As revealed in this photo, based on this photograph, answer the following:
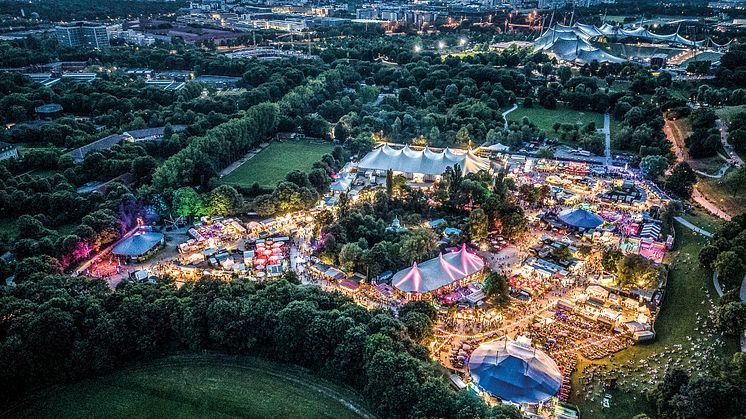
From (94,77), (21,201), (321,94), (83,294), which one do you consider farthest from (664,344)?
(94,77)

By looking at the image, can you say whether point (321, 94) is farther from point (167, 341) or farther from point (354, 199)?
point (167, 341)

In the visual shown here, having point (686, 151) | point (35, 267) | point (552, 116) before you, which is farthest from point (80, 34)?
point (686, 151)

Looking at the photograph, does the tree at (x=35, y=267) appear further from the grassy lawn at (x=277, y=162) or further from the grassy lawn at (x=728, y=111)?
the grassy lawn at (x=728, y=111)

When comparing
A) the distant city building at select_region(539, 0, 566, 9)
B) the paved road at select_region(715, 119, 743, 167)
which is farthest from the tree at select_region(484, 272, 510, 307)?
the distant city building at select_region(539, 0, 566, 9)

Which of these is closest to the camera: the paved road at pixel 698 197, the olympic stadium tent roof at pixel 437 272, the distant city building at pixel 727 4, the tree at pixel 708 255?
the olympic stadium tent roof at pixel 437 272

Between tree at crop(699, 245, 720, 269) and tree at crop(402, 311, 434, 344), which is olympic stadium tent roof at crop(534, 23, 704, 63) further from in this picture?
tree at crop(402, 311, 434, 344)

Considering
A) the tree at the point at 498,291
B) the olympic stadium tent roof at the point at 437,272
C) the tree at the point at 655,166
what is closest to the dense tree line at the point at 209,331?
the olympic stadium tent roof at the point at 437,272

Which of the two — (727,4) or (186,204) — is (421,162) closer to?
(186,204)
